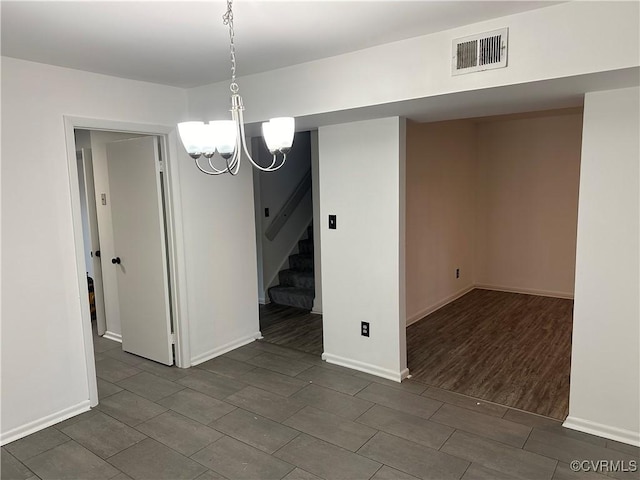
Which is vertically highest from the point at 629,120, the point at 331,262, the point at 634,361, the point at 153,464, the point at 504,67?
the point at 504,67

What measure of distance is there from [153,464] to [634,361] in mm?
2810

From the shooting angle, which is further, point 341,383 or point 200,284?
point 200,284

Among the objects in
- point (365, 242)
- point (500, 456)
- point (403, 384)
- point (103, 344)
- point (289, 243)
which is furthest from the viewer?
point (289, 243)

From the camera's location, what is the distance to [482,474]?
7.86 feet

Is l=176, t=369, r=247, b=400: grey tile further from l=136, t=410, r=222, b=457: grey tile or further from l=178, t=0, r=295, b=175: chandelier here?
l=178, t=0, r=295, b=175: chandelier

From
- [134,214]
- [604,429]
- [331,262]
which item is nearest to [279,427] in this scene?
[331,262]

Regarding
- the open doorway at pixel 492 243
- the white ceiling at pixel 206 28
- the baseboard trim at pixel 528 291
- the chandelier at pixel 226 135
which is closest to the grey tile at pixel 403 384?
the open doorway at pixel 492 243

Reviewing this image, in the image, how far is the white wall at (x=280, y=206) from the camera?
5918mm

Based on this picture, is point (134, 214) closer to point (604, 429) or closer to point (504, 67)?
point (504, 67)

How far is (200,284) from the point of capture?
158 inches

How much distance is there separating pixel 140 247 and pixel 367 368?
7.33ft

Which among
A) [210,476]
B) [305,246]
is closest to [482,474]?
[210,476]

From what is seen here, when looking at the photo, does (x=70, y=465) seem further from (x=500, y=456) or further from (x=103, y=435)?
(x=500, y=456)

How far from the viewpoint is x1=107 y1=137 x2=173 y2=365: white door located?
12.4 feet
